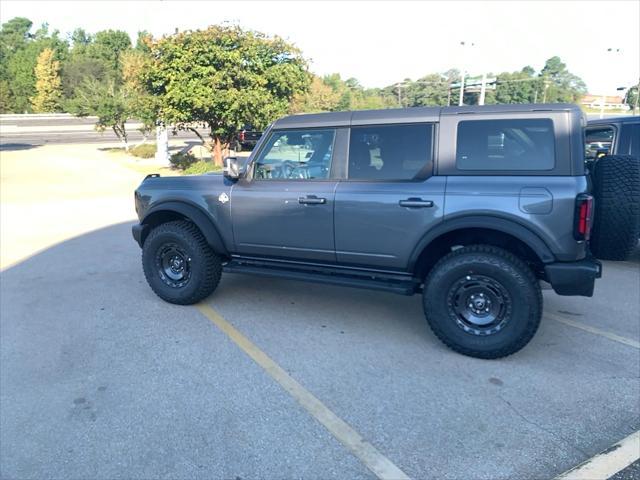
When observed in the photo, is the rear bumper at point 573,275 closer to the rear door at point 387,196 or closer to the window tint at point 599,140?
the rear door at point 387,196

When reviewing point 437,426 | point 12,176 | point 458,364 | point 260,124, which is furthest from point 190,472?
point 12,176

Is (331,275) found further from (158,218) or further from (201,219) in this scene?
(158,218)

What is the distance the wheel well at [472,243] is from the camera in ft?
12.0

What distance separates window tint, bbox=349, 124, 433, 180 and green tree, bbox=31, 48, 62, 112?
65596 mm

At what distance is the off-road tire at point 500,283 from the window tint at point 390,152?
2.47ft

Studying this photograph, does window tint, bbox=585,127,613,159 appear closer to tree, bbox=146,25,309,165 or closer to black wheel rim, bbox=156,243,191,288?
black wheel rim, bbox=156,243,191,288

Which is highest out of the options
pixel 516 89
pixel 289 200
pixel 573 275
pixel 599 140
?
pixel 516 89

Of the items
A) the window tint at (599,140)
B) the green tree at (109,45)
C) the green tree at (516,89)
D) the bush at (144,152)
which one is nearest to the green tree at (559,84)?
the green tree at (516,89)

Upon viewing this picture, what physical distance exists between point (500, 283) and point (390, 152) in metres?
1.34

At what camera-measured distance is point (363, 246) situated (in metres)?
3.98

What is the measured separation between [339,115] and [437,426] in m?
2.62

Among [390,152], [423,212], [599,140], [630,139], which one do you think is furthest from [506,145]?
[599,140]

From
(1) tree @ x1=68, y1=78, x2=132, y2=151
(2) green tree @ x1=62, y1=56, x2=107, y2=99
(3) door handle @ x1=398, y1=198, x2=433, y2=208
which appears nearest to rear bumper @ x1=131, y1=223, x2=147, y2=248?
(3) door handle @ x1=398, y1=198, x2=433, y2=208

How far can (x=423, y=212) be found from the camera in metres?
3.68
